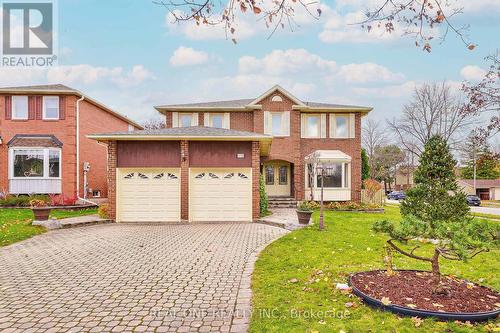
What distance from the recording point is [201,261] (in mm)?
6961

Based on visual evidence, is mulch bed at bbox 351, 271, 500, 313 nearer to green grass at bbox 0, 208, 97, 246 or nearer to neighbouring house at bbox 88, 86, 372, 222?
neighbouring house at bbox 88, 86, 372, 222

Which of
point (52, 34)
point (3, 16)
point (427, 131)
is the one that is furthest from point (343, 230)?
point (427, 131)

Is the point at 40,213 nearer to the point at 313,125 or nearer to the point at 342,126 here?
the point at 313,125

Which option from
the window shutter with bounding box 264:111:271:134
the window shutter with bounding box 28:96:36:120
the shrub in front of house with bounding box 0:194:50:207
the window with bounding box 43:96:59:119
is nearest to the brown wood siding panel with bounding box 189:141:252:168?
the window shutter with bounding box 264:111:271:134

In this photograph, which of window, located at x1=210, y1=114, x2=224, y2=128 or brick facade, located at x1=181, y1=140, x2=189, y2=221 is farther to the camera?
window, located at x1=210, y1=114, x2=224, y2=128

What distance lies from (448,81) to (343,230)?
26659mm

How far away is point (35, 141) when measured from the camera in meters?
18.1

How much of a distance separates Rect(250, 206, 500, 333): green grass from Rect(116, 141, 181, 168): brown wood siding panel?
6150 millimetres

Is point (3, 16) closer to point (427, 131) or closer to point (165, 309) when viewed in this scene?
point (165, 309)

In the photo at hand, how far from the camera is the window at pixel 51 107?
1825 centimetres

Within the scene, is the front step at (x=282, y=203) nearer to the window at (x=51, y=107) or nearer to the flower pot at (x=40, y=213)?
the flower pot at (x=40, y=213)

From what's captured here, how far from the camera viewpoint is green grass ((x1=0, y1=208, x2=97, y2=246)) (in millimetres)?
9656

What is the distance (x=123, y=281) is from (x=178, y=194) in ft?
24.9

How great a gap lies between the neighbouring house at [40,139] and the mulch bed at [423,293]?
18300 millimetres
